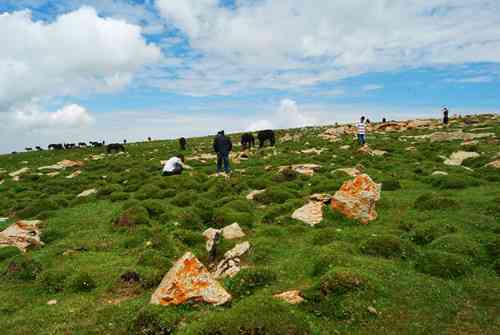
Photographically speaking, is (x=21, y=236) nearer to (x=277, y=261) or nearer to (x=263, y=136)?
(x=277, y=261)

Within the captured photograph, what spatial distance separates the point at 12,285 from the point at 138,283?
4.57 m

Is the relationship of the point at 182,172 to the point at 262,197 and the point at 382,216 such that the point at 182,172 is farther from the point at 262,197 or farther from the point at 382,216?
the point at 382,216

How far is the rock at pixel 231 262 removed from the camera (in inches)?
487

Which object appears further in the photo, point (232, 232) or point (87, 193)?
point (87, 193)

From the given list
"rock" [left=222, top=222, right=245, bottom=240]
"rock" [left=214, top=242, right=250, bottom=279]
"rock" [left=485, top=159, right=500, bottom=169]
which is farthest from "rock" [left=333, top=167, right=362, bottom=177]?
"rock" [left=214, top=242, right=250, bottom=279]

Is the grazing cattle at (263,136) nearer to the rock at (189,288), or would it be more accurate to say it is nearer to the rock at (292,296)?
the rock at (189,288)

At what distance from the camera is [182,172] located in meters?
32.1

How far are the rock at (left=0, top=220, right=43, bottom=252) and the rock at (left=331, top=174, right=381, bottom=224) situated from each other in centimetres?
1343

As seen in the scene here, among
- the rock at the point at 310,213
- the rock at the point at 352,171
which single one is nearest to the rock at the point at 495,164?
the rock at the point at 352,171

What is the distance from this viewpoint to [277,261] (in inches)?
531

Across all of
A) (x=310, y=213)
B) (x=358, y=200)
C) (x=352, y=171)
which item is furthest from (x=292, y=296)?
(x=352, y=171)

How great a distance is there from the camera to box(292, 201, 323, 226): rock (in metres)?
17.1

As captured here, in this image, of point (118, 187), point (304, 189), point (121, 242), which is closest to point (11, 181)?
point (118, 187)

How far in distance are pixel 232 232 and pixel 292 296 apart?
6.02 metres
